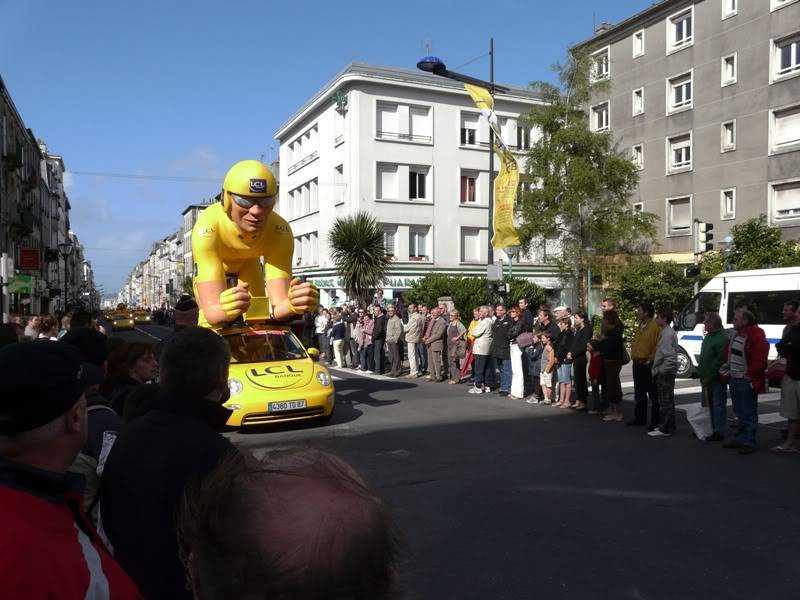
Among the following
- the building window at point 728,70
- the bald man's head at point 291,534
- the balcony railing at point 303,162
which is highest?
the building window at point 728,70

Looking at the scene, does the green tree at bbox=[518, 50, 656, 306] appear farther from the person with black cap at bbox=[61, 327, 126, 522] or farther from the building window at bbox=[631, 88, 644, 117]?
the person with black cap at bbox=[61, 327, 126, 522]

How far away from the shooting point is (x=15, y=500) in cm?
154

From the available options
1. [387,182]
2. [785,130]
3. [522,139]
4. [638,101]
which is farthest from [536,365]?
[522,139]

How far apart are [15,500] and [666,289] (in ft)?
82.7

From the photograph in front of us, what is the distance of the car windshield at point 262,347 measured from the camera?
10.7 m

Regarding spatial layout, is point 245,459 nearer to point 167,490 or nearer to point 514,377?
point 167,490

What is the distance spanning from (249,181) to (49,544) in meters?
9.11

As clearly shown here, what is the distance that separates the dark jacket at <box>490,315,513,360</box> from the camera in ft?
46.1

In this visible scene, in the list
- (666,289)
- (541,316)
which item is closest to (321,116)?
(666,289)

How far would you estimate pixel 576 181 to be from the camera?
2725 centimetres

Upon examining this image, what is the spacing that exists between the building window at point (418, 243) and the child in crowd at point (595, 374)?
27.5 m

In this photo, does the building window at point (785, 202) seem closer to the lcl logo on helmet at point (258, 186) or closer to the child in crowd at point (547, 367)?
the child in crowd at point (547, 367)

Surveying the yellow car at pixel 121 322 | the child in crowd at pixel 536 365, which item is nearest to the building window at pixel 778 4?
the child in crowd at pixel 536 365

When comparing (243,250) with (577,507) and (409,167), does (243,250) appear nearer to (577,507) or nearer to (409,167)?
(577,507)
